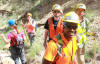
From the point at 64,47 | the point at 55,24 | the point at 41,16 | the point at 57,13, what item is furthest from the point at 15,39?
the point at 41,16

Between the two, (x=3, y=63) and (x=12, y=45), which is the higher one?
(x=12, y=45)

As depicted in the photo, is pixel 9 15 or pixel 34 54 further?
pixel 9 15

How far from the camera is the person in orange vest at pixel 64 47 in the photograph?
6.18ft

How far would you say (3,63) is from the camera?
5676 millimetres

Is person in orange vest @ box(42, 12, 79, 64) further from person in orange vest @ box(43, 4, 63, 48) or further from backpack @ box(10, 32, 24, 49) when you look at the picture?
backpack @ box(10, 32, 24, 49)

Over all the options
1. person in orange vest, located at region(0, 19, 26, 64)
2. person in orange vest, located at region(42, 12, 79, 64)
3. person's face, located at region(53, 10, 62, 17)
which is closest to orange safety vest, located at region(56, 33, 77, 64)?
person in orange vest, located at region(42, 12, 79, 64)

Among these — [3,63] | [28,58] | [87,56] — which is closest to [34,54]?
[28,58]

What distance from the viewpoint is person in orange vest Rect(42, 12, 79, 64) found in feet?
6.18

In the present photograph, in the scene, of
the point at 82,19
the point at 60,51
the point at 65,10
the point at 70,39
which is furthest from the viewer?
Result: the point at 65,10

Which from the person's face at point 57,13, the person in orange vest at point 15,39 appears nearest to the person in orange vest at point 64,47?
the person's face at point 57,13

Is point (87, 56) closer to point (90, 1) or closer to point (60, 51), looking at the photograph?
point (60, 51)

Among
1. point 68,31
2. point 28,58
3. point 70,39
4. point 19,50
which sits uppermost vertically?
point 68,31

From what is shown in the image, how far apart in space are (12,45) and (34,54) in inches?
92.9

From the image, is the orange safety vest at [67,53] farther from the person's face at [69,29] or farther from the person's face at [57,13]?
the person's face at [57,13]
